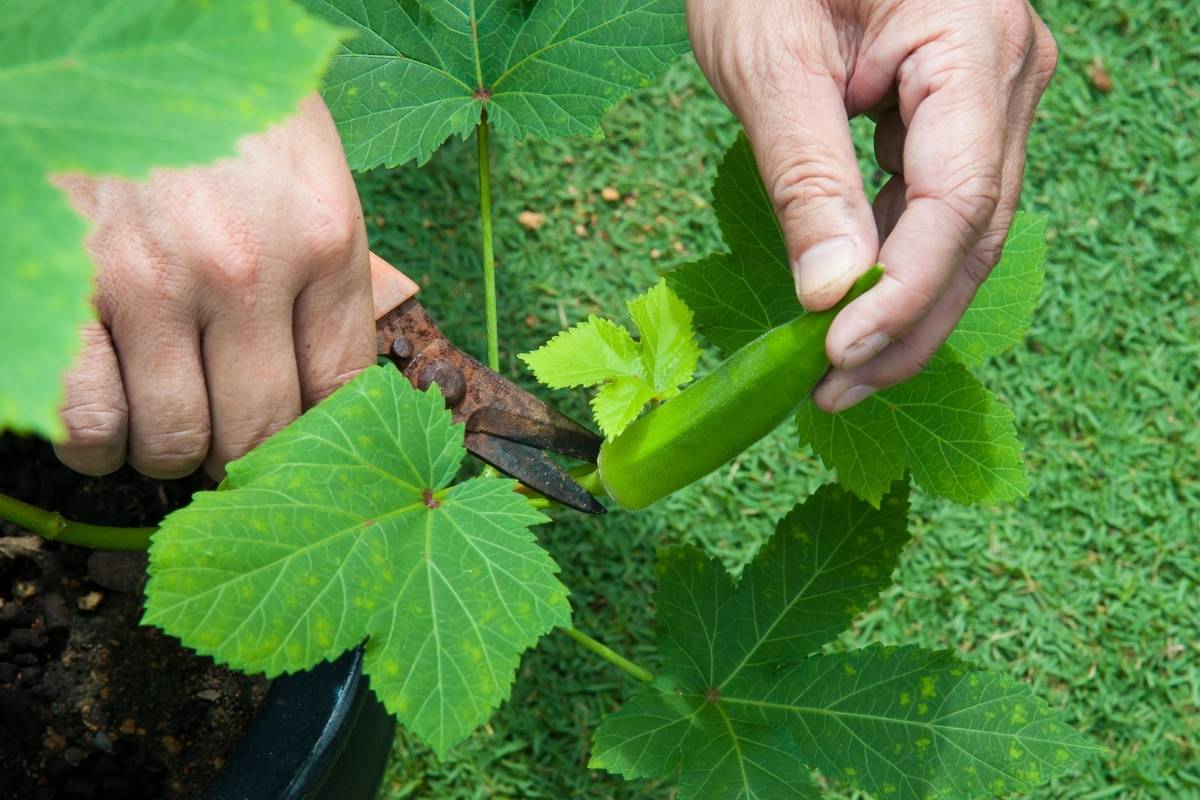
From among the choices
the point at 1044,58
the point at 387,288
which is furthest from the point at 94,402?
the point at 1044,58

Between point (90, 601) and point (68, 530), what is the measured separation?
0.80ft

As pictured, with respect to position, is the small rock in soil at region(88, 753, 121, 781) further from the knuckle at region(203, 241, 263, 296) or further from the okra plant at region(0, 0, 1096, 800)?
the knuckle at region(203, 241, 263, 296)

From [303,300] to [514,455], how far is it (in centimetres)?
32

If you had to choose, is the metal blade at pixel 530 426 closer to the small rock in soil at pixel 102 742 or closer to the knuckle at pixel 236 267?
the knuckle at pixel 236 267

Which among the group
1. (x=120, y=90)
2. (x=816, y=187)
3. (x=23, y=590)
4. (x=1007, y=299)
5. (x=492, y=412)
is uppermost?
(x=120, y=90)

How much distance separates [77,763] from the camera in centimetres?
142

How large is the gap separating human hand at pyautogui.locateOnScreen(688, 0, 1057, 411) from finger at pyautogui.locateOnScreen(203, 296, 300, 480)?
554 mm

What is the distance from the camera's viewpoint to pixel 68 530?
1.30 m

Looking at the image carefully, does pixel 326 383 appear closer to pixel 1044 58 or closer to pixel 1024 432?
pixel 1044 58

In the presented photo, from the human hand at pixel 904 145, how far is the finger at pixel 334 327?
0.47 metres

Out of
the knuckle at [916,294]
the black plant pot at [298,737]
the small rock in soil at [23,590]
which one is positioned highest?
the knuckle at [916,294]

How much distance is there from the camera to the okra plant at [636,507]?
1.09 m

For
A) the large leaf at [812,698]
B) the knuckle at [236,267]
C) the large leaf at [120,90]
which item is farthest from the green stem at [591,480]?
the large leaf at [120,90]

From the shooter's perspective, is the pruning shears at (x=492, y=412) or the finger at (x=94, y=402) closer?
the finger at (x=94, y=402)
